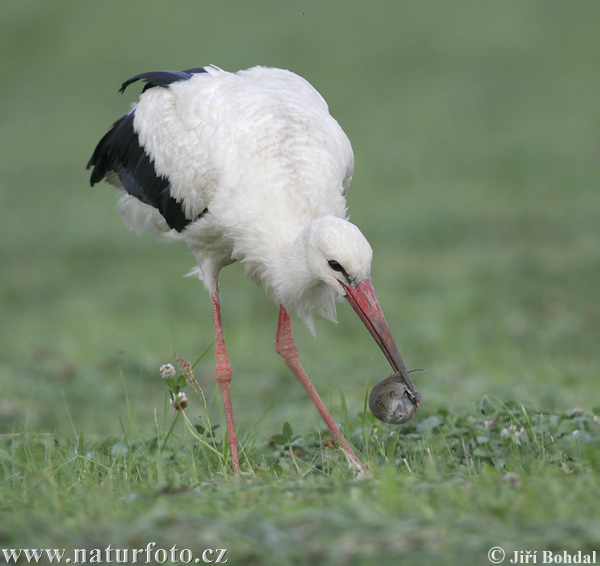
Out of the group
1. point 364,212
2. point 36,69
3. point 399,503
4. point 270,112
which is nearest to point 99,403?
point 270,112

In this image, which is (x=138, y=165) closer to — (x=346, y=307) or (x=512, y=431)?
(x=512, y=431)

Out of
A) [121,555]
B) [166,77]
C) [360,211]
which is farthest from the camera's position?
[360,211]

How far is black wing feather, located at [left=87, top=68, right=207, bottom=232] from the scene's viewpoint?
17.1 feet

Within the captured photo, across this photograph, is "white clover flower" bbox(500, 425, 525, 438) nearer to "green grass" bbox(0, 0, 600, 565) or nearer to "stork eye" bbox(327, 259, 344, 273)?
"green grass" bbox(0, 0, 600, 565)

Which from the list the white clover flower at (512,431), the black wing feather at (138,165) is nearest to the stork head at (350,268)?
the white clover flower at (512,431)

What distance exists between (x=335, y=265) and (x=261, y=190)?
0.62m

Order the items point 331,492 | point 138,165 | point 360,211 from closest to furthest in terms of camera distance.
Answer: point 331,492 → point 138,165 → point 360,211

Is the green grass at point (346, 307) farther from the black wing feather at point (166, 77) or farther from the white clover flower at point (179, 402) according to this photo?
the black wing feather at point (166, 77)

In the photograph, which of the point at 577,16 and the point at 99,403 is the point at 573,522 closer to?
the point at 99,403

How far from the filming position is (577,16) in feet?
63.0

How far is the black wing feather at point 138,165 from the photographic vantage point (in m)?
5.23

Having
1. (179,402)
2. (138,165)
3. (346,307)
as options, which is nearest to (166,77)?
→ (138,165)

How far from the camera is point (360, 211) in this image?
12703 mm

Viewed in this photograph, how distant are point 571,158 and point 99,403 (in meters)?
9.23
